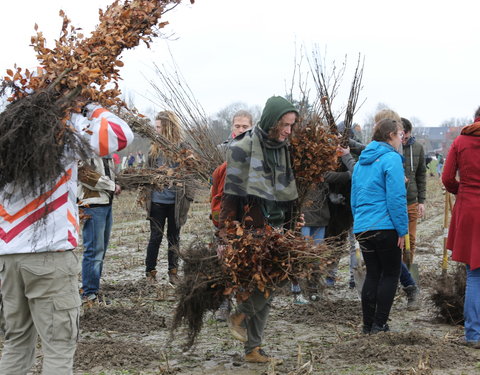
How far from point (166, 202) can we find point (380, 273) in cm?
274

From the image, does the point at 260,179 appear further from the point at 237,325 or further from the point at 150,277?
the point at 150,277

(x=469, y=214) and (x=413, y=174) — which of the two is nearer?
(x=469, y=214)

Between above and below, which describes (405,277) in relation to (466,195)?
below

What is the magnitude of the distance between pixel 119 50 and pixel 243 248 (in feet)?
4.72

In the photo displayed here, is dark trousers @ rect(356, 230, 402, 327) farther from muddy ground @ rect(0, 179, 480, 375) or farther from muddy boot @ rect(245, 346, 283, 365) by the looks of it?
muddy boot @ rect(245, 346, 283, 365)

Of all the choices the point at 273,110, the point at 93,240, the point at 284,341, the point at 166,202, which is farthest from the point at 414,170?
the point at 93,240

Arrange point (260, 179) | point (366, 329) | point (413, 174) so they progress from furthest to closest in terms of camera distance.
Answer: point (413, 174) → point (366, 329) → point (260, 179)

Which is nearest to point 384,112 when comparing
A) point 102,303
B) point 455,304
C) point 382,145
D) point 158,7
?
point 382,145

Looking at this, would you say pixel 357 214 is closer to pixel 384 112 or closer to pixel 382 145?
pixel 382 145

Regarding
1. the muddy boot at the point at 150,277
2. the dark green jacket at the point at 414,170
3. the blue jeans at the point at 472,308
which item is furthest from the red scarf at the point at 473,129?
the muddy boot at the point at 150,277

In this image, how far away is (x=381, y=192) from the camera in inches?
197

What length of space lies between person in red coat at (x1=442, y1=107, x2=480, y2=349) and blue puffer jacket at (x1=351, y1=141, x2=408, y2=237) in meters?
0.46

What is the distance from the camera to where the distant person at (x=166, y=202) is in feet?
21.0

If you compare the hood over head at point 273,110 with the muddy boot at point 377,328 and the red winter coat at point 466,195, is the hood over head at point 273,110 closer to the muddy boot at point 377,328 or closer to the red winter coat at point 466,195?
the red winter coat at point 466,195
